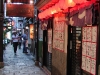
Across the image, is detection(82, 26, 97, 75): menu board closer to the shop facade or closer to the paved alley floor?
the shop facade

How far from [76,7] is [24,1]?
12.7 m

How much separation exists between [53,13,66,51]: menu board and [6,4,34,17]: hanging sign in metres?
7.96

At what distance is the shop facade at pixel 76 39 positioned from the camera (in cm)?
670

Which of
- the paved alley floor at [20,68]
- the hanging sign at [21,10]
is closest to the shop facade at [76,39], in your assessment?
the paved alley floor at [20,68]

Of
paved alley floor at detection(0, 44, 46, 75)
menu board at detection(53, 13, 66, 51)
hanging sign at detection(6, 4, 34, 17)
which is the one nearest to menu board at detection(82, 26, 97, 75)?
menu board at detection(53, 13, 66, 51)

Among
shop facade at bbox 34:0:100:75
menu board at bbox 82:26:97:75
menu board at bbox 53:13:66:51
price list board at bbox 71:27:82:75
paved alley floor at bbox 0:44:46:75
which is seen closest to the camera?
shop facade at bbox 34:0:100:75

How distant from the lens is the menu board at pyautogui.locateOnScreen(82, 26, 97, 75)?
6.84 meters

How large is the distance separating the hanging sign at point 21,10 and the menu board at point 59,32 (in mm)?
7957

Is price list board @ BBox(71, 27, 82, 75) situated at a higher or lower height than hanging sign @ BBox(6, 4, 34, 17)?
lower

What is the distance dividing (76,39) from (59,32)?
204 cm

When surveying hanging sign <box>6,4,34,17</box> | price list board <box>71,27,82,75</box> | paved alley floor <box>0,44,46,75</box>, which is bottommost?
paved alley floor <box>0,44,46,75</box>

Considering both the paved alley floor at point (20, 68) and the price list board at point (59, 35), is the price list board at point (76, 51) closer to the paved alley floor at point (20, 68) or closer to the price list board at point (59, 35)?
the price list board at point (59, 35)

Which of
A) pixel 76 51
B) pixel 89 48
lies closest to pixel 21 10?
pixel 76 51

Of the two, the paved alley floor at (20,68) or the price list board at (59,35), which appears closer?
the price list board at (59,35)
